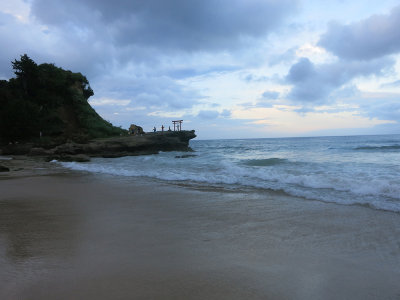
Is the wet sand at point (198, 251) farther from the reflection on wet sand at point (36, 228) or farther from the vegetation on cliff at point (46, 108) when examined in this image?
the vegetation on cliff at point (46, 108)

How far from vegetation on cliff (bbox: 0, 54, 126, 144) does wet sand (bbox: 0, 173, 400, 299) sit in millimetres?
25428

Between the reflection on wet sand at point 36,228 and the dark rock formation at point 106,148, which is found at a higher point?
the dark rock formation at point 106,148

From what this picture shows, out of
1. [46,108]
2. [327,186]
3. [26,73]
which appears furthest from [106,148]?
[327,186]

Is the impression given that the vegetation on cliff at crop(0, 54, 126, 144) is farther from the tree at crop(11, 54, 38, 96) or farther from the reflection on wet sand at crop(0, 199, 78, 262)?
the reflection on wet sand at crop(0, 199, 78, 262)

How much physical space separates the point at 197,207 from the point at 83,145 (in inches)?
822

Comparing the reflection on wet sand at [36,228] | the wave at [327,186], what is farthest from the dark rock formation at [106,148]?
the reflection on wet sand at [36,228]

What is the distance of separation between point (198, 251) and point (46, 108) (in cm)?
3445

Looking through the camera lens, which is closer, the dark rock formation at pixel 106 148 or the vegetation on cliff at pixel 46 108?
the dark rock formation at pixel 106 148

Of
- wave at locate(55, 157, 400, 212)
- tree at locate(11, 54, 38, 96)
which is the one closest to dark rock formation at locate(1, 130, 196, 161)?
tree at locate(11, 54, 38, 96)

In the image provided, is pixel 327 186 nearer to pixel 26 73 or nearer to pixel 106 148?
pixel 106 148

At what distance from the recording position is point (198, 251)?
9.09ft

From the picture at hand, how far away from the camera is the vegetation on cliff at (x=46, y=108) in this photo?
88.1 ft

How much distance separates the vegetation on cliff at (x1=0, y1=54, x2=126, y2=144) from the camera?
26844 mm

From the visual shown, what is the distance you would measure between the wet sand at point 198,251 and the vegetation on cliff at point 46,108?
2543 centimetres
